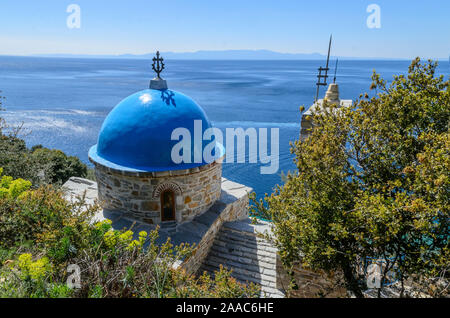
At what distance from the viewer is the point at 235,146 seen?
35.1m

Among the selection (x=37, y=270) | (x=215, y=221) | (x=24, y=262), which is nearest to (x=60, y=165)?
(x=215, y=221)

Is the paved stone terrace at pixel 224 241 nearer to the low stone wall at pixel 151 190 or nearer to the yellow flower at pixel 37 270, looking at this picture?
the low stone wall at pixel 151 190

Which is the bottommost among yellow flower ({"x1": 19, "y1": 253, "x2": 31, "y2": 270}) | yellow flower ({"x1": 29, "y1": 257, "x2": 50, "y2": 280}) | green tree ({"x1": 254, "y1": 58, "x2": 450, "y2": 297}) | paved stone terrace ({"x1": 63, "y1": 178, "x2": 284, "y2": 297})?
paved stone terrace ({"x1": 63, "y1": 178, "x2": 284, "y2": 297})

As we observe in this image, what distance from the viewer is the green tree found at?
5.35 meters

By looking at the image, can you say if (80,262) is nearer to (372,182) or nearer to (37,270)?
(37,270)

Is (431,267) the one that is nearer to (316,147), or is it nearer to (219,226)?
(316,147)

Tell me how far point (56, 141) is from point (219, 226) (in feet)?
110

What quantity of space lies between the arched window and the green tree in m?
3.70

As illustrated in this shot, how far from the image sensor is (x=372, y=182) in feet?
21.0

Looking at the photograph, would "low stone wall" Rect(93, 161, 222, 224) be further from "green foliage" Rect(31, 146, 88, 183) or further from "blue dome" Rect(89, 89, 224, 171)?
"green foliage" Rect(31, 146, 88, 183)

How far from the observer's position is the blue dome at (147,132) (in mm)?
8812

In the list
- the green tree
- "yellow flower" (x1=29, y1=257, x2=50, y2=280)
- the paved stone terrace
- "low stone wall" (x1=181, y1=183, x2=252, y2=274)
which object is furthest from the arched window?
"yellow flower" (x1=29, y1=257, x2=50, y2=280)

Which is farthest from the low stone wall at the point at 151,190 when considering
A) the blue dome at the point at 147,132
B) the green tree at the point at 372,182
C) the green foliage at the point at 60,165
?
the green foliage at the point at 60,165
